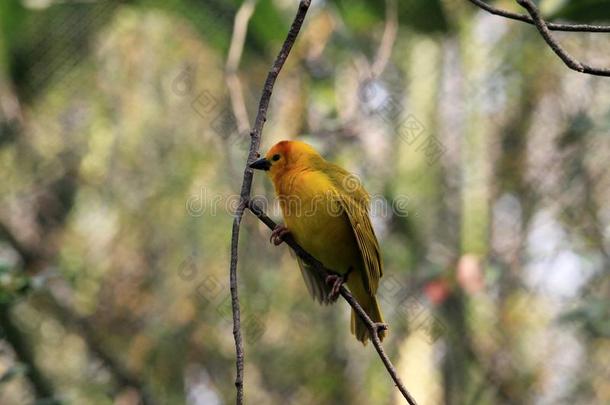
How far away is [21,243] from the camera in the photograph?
614 centimetres

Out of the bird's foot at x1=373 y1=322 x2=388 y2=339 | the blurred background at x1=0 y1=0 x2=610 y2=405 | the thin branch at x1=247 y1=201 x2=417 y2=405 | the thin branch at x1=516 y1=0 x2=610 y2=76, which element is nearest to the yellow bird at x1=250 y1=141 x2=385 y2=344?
the bird's foot at x1=373 y1=322 x2=388 y2=339

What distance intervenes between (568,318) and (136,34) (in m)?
5.17

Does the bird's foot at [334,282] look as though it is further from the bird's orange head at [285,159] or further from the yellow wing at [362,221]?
the bird's orange head at [285,159]

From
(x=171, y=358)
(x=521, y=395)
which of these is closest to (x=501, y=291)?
(x=521, y=395)

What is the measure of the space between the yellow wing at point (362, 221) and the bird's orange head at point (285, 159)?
146 mm

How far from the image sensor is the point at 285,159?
12.8 ft

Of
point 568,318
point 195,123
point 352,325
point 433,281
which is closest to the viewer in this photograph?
point 352,325

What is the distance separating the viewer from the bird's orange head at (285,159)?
3.87 metres

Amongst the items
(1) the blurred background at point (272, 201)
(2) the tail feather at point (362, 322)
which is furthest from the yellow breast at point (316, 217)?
(1) the blurred background at point (272, 201)

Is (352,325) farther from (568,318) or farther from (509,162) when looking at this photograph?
(509,162)

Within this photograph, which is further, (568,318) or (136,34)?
(136,34)

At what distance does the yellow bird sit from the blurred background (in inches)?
85.6

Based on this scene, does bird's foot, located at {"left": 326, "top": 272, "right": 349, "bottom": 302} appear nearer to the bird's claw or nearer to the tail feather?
the bird's claw

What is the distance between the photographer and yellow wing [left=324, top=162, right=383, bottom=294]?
3541 mm
